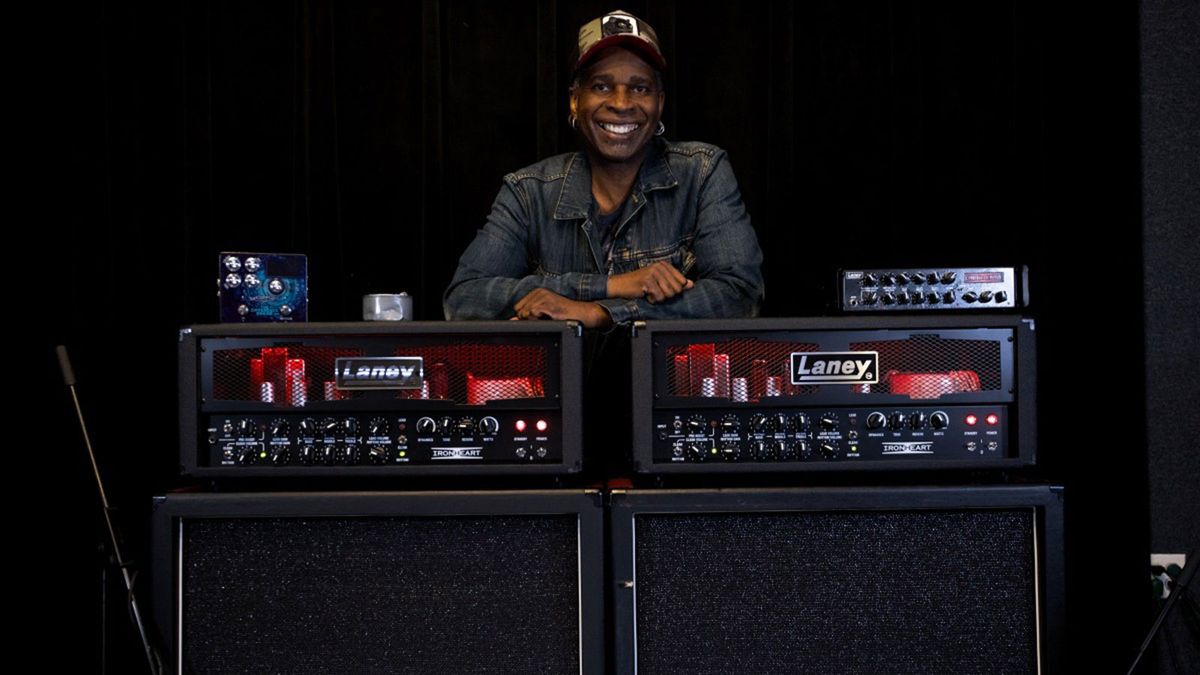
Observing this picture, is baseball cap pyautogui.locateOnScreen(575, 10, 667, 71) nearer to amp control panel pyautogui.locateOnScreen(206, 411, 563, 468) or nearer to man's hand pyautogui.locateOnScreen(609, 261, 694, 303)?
man's hand pyautogui.locateOnScreen(609, 261, 694, 303)

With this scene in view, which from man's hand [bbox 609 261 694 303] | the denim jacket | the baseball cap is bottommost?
man's hand [bbox 609 261 694 303]

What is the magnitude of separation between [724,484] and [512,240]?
81 cm

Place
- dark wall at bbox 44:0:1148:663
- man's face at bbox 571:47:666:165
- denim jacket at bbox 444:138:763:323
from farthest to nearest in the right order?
dark wall at bbox 44:0:1148:663 → man's face at bbox 571:47:666:165 → denim jacket at bbox 444:138:763:323

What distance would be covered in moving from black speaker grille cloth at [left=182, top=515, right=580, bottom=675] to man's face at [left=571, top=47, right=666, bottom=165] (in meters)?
0.92

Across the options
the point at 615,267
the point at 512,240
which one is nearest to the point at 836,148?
the point at 615,267

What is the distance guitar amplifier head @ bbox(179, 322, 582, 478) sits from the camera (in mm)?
1562

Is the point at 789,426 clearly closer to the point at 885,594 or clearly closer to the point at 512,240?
the point at 885,594

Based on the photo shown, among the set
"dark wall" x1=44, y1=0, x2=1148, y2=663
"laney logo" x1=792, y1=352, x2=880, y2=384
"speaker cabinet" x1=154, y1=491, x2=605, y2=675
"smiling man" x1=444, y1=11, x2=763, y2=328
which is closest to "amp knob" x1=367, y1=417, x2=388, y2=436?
"speaker cabinet" x1=154, y1=491, x2=605, y2=675

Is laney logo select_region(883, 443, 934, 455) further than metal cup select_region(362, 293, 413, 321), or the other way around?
metal cup select_region(362, 293, 413, 321)

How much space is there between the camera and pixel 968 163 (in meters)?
2.50

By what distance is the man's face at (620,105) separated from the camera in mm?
2133

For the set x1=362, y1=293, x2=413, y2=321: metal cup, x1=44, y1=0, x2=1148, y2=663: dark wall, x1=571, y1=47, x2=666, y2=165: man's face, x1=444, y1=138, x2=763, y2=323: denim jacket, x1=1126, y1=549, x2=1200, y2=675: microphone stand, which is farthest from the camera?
x1=44, y1=0, x2=1148, y2=663: dark wall

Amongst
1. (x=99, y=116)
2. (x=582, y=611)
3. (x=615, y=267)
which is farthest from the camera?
(x=99, y=116)

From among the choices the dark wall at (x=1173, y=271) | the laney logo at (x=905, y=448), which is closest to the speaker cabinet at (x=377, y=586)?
the laney logo at (x=905, y=448)
